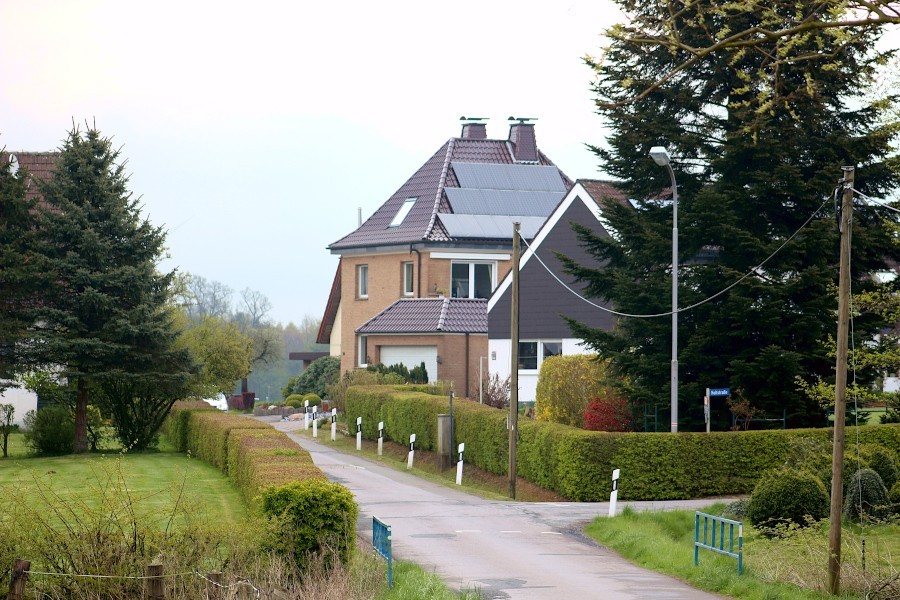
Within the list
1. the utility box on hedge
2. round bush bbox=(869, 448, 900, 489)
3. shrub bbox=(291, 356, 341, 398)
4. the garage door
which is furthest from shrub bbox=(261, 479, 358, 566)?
shrub bbox=(291, 356, 341, 398)

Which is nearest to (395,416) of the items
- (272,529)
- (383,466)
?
(383,466)

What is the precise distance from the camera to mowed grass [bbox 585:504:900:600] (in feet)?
51.3

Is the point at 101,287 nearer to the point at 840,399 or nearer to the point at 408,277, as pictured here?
the point at 840,399

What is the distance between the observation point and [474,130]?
64125 millimetres

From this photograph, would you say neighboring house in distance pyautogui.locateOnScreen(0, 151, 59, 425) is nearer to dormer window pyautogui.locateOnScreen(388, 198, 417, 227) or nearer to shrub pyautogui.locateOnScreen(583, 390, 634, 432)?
shrub pyautogui.locateOnScreen(583, 390, 634, 432)

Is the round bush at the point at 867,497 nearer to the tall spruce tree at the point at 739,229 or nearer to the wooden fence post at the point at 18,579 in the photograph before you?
the tall spruce tree at the point at 739,229

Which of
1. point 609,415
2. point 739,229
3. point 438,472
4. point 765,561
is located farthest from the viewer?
point 438,472

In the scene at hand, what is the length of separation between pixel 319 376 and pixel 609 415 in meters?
32.1

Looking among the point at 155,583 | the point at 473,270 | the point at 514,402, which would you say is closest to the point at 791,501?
the point at 514,402

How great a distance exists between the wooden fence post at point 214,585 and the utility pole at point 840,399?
803 centimetres

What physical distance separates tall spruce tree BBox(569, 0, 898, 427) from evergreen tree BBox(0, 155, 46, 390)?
1427 cm

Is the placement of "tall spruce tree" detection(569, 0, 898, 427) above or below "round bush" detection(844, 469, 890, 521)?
above

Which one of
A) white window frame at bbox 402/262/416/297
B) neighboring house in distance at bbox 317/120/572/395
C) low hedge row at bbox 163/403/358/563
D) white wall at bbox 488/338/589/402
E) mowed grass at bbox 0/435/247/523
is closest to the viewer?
low hedge row at bbox 163/403/358/563

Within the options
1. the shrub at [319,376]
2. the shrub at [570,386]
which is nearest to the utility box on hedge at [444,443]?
the shrub at [570,386]
